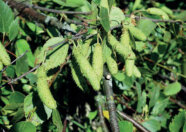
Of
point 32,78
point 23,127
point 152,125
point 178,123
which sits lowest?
point 152,125

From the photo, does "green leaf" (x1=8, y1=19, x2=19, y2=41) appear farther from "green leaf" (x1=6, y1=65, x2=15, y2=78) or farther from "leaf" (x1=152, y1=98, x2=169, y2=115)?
"leaf" (x1=152, y1=98, x2=169, y2=115)

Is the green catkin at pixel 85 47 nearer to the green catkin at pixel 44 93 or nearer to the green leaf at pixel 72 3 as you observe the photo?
the green catkin at pixel 44 93

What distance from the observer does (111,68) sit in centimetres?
87

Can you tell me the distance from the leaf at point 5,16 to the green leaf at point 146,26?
685 millimetres

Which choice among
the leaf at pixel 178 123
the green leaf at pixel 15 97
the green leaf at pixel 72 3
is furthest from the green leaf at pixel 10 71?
the leaf at pixel 178 123

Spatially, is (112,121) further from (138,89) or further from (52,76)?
(138,89)

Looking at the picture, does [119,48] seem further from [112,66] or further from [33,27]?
[33,27]

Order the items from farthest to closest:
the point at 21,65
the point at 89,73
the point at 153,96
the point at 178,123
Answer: the point at 153,96, the point at 21,65, the point at 178,123, the point at 89,73

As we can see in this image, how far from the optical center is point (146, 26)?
112 cm

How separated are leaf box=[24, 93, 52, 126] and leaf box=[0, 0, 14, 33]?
40 centimetres

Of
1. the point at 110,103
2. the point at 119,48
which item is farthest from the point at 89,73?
the point at 110,103

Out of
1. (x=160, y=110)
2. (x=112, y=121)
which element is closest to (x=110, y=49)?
(x=112, y=121)

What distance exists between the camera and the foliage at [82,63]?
87 cm

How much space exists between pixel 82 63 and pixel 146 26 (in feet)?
1.65
